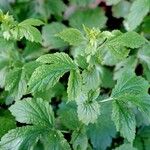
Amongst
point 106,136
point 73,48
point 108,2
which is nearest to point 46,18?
point 73,48

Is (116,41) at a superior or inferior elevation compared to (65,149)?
superior

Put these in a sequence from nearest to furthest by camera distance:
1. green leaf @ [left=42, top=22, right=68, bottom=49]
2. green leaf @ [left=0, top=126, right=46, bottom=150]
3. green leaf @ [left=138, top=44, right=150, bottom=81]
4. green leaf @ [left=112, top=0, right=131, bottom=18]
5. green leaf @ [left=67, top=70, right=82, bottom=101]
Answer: green leaf @ [left=67, top=70, right=82, bottom=101], green leaf @ [left=0, top=126, right=46, bottom=150], green leaf @ [left=138, top=44, right=150, bottom=81], green leaf @ [left=42, top=22, right=68, bottom=49], green leaf @ [left=112, top=0, right=131, bottom=18]

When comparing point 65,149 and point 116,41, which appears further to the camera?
point 65,149

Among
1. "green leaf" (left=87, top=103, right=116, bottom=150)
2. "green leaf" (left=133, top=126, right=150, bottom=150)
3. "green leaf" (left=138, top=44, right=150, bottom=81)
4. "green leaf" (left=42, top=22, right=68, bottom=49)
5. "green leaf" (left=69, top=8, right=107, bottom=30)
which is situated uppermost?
"green leaf" (left=69, top=8, right=107, bottom=30)

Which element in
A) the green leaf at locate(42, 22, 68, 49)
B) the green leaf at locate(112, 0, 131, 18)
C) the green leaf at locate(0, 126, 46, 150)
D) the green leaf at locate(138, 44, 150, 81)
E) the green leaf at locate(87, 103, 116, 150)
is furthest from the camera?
the green leaf at locate(112, 0, 131, 18)

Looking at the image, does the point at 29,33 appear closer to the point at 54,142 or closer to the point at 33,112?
the point at 33,112

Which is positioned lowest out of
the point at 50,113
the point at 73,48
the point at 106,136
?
the point at 106,136

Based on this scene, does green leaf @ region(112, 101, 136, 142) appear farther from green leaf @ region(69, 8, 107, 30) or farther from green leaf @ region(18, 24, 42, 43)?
green leaf @ region(69, 8, 107, 30)

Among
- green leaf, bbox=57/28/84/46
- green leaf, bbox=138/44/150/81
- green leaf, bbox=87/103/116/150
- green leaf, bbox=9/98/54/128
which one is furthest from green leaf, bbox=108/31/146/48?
green leaf, bbox=138/44/150/81

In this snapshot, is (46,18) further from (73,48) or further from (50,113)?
(50,113)
